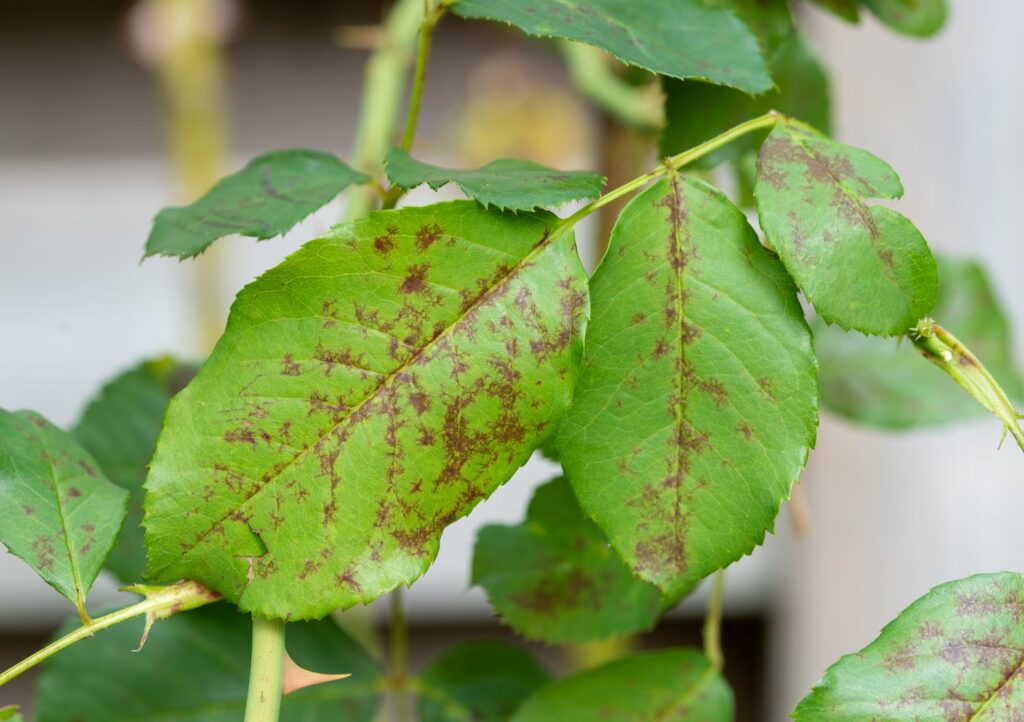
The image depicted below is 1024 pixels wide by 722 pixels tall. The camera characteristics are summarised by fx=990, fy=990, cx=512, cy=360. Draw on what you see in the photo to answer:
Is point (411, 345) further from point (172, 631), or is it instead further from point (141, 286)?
point (141, 286)

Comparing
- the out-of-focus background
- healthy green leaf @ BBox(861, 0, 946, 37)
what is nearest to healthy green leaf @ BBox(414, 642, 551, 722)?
healthy green leaf @ BBox(861, 0, 946, 37)

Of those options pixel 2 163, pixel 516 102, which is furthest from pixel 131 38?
pixel 516 102

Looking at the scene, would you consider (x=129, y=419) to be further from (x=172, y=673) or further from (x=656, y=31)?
(x=656, y=31)

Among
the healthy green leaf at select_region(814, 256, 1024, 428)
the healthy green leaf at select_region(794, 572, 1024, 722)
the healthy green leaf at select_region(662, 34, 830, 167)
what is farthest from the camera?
the healthy green leaf at select_region(814, 256, 1024, 428)

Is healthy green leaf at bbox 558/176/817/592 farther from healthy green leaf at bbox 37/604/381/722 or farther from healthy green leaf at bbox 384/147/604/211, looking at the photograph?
healthy green leaf at bbox 37/604/381/722

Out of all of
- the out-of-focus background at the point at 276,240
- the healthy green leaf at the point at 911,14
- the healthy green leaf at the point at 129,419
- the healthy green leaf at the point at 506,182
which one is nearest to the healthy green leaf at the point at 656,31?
the healthy green leaf at the point at 506,182

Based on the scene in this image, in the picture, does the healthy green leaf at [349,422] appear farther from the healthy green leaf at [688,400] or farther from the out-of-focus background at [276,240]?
the out-of-focus background at [276,240]

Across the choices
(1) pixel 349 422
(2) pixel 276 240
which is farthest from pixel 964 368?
(2) pixel 276 240
